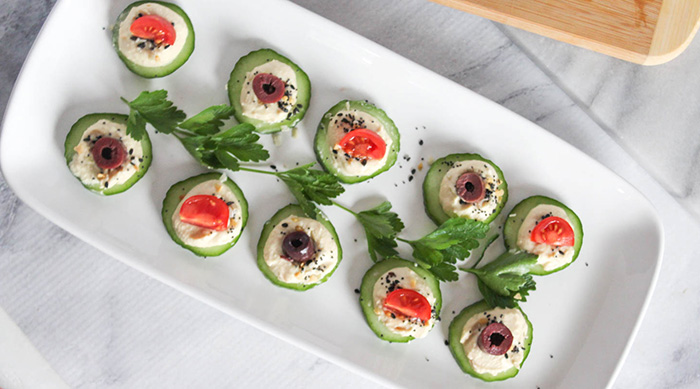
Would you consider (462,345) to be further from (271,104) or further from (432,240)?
(271,104)

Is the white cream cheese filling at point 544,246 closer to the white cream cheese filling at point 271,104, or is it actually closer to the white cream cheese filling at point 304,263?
the white cream cheese filling at point 304,263

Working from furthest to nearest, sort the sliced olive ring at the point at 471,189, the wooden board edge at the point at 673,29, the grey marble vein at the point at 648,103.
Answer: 1. the grey marble vein at the point at 648,103
2. the wooden board edge at the point at 673,29
3. the sliced olive ring at the point at 471,189

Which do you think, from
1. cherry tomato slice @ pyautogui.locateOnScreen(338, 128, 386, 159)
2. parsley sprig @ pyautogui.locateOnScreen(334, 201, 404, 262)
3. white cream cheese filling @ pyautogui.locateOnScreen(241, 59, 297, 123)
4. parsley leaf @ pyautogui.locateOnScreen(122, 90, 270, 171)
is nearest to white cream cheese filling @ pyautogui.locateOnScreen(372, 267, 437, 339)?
parsley sprig @ pyautogui.locateOnScreen(334, 201, 404, 262)

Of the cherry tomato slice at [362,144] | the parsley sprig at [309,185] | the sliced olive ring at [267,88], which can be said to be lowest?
the parsley sprig at [309,185]

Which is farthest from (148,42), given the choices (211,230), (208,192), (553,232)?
(553,232)

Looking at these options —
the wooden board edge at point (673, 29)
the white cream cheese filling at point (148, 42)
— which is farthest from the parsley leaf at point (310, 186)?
the wooden board edge at point (673, 29)

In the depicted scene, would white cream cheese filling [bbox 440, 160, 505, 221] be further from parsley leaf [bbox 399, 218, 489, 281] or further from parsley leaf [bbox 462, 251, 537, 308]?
parsley leaf [bbox 462, 251, 537, 308]

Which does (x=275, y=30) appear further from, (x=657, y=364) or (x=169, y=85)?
(x=657, y=364)
